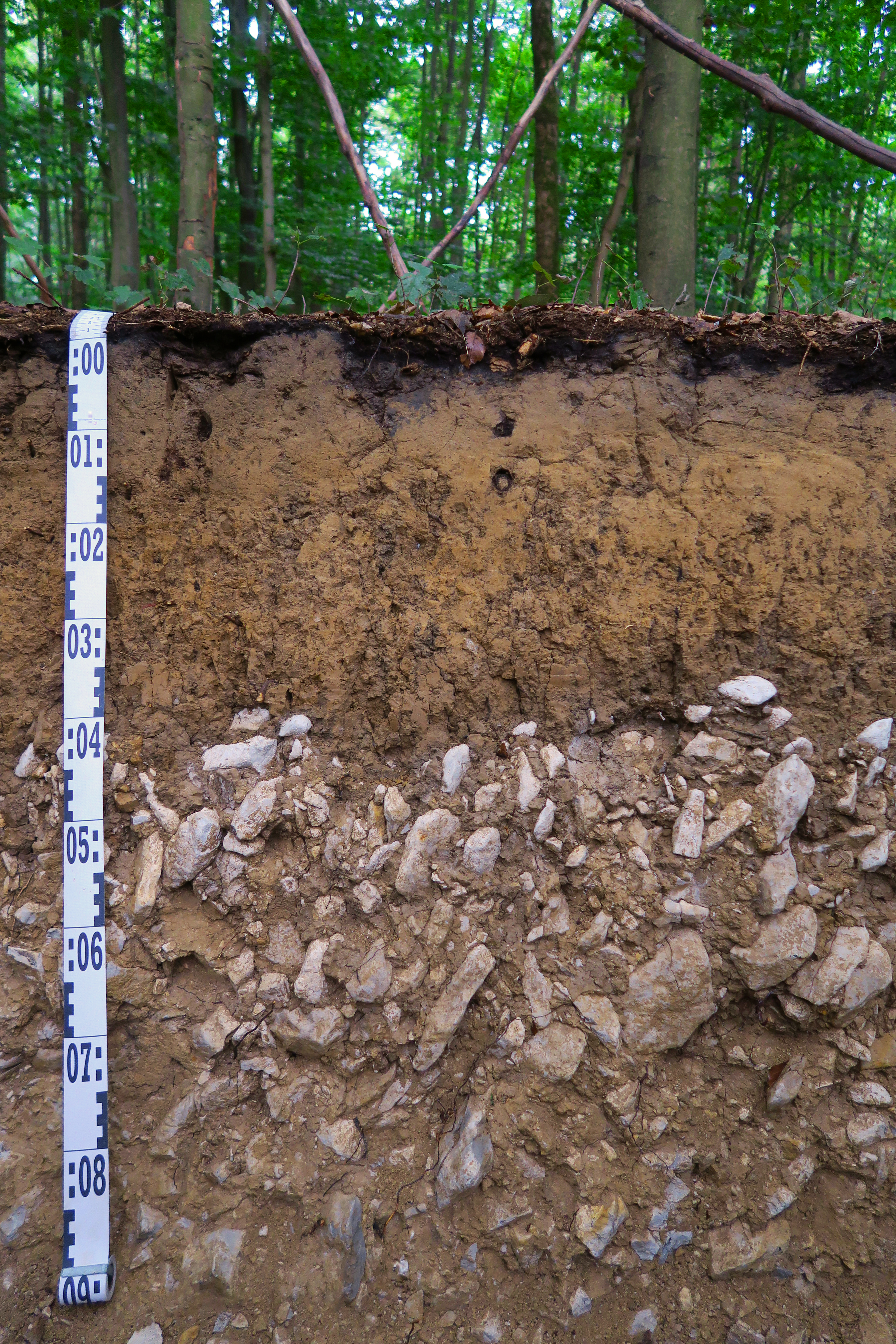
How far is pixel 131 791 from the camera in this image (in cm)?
246

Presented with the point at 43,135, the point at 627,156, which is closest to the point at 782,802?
the point at 627,156

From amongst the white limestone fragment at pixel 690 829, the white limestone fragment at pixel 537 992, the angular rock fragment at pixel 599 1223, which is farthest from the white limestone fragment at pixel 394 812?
the angular rock fragment at pixel 599 1223

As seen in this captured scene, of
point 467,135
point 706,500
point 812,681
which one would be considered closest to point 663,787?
point 812,681

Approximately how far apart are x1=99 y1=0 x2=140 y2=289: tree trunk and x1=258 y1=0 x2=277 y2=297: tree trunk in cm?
136

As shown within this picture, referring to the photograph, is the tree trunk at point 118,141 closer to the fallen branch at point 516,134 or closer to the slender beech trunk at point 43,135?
the slender beech trunk at point 43,135

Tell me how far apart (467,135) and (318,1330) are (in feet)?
50.9

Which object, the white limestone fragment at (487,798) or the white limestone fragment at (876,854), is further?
the white limestone fragment at (487,798)

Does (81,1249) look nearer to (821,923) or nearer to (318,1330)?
(318,1330)

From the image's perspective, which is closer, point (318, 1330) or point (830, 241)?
point (318, 1330)

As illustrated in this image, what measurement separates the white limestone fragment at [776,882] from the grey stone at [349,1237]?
152 centimetres

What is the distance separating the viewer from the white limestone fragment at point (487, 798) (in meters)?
2.46

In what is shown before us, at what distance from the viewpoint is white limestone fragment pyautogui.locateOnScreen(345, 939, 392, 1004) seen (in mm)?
2340

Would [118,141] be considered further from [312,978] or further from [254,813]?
[312,978]

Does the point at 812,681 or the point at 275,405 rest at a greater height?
the point at 275,405
